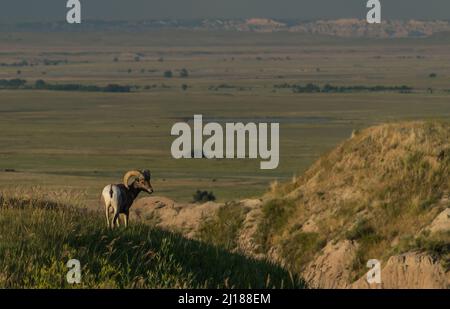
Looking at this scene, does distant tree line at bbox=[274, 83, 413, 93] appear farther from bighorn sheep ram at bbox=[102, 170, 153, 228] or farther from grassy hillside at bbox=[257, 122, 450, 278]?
bighorn sheep ram at bbox=[102, 170, 153, 228]

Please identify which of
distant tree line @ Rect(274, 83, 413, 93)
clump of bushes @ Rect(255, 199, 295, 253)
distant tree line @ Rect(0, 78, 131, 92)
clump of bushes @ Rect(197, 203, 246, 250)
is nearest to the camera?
clump of bushes @ Rect(255, 199, 295, 253)

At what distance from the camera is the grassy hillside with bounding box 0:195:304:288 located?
44.1ft

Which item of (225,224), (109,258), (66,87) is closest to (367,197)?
(225,224)

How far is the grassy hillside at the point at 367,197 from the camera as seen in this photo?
25.9m

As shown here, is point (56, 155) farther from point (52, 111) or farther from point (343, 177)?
point (343, 177)

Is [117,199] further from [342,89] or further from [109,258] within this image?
[342,89]

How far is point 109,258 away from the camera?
563 inches

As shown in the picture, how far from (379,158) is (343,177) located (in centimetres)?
90

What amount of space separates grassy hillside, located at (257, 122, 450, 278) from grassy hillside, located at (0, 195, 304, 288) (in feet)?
30.0

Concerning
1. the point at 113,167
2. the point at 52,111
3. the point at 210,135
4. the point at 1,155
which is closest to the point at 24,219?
the point at 113,167

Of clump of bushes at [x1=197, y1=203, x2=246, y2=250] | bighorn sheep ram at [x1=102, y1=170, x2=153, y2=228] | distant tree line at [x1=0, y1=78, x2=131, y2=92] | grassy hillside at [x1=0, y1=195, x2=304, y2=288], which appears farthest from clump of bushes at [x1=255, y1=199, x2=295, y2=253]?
distant tree line at [x1=0, y1=78, x2=131, y2=92]

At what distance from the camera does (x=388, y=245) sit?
25.3m

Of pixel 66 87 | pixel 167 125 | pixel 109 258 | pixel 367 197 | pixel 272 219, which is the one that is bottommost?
pixel 109 258

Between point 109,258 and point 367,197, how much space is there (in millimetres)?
14036
